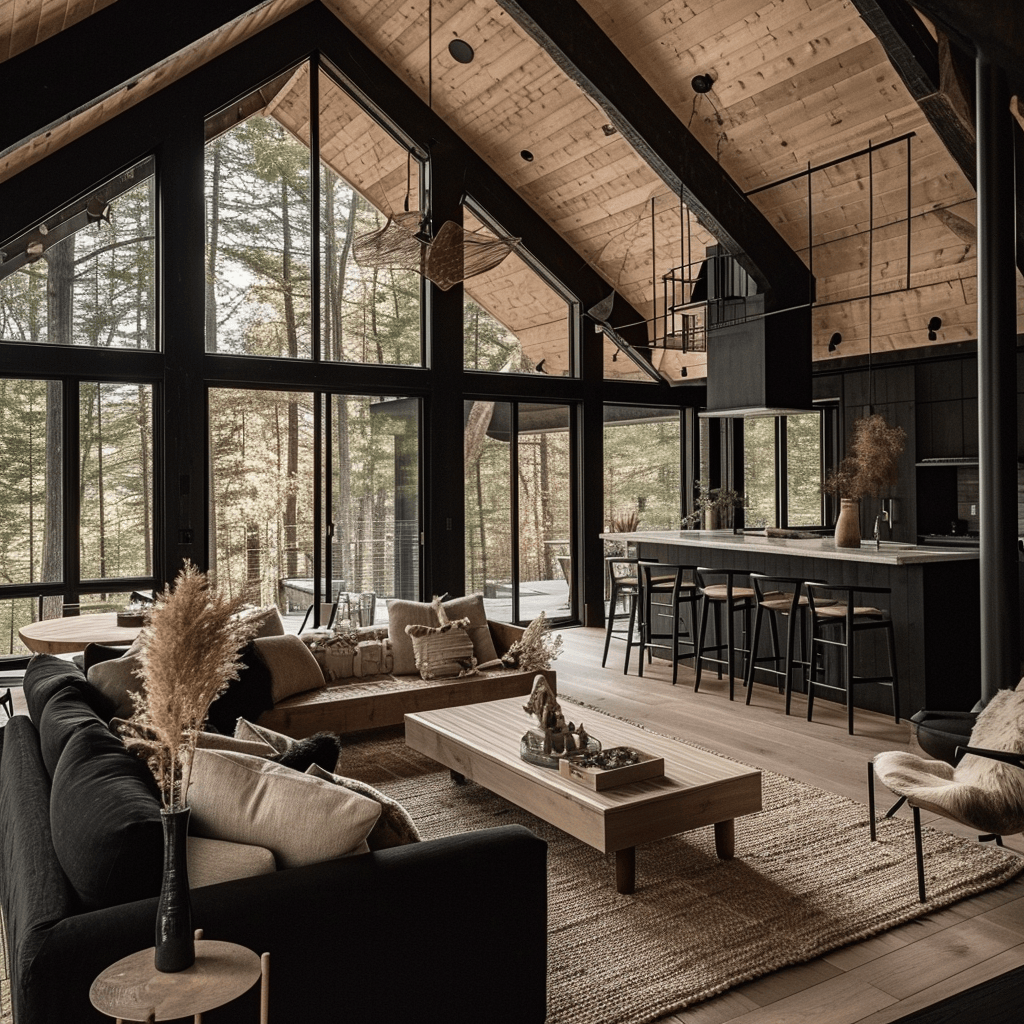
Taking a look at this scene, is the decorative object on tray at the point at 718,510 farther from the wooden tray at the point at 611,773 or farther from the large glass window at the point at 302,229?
the wooden tray at the point at 611,773

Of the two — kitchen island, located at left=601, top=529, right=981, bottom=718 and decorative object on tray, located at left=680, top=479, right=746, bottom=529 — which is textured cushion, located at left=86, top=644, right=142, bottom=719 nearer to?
kitchen island, located at left=601, top=529, right=981, bottom=718

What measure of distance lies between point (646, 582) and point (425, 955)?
17.7 ft

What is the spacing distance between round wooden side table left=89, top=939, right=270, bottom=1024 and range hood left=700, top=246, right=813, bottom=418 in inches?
257

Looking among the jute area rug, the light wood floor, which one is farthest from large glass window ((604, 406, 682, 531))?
the jute area rug

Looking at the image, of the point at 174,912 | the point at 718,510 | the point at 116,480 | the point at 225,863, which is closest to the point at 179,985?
the point at 174,912

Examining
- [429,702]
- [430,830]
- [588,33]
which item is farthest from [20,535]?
[588,33]

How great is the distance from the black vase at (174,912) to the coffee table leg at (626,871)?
6.56 feet

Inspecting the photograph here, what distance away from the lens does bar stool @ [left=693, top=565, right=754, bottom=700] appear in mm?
6629

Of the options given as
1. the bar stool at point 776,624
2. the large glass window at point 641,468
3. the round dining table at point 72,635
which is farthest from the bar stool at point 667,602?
the round dining table at point 72,635

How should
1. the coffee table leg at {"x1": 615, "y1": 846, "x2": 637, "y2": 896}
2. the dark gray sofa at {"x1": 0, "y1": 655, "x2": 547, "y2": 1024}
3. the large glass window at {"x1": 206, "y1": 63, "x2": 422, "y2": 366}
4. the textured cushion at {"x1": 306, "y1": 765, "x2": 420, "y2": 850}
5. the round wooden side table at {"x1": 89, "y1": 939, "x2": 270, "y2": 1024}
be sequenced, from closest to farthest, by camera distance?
1. the round wooden side table at {"x1": 89, "y1": 939, "x2": 270, "y2": 1024}
2. the dark gray sofa at {"x1": 0, "y1": 655, "x2": 547, "y2": 1024}
3. the textured cushion at {"x1": 306, "y1": 765, "x2": 420, "y2": 850}
4. the coffee table leg at {"x1": 615, "y1": 846, "x2": 637, "y2": 896}
5. the large glass window at {"x1": 206, "y1": 63, "x2": 422, "y2": 366}

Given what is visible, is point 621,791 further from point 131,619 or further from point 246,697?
point 131,619

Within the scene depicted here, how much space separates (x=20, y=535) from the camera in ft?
23.3

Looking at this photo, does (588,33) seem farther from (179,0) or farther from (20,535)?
(20,535)

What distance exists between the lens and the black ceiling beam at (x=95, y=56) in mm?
4922
